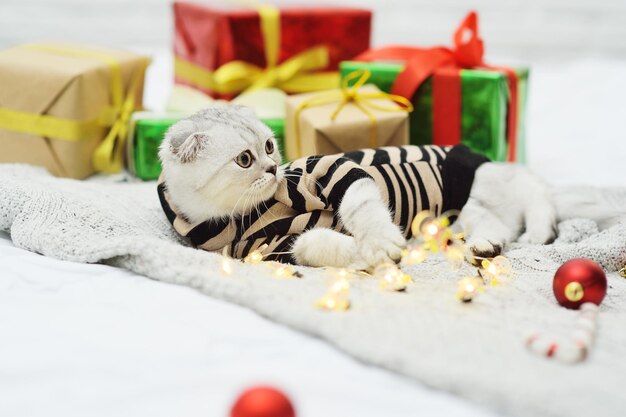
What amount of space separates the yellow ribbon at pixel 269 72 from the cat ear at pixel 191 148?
0.71 metres

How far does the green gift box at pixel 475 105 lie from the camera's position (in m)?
1.50

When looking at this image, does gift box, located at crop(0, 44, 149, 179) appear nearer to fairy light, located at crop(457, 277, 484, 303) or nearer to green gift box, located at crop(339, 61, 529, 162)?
green gift box, located at crop(339, 61, 529, 162)

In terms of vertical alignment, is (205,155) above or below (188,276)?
above

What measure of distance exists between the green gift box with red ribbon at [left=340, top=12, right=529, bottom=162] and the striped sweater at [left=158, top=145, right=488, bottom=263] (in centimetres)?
37

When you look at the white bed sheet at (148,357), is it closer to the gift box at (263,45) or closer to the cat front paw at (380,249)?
the cat front paw at (380,249)

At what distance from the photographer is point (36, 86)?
145 cm

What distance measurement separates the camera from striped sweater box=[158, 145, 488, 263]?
1.09 m

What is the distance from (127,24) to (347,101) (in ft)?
5.23

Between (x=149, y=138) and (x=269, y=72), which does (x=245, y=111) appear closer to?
(x=149, y=138)

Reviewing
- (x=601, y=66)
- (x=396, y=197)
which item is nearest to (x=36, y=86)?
(x=396, y=197)

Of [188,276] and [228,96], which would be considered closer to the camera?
[188,276]

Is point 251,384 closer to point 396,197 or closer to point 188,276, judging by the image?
point 188,276

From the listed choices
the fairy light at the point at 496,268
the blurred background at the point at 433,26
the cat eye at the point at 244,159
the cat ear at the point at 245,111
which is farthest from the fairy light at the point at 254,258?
the blurred background at the point at 433,26

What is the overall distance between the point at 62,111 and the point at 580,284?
121 cm
